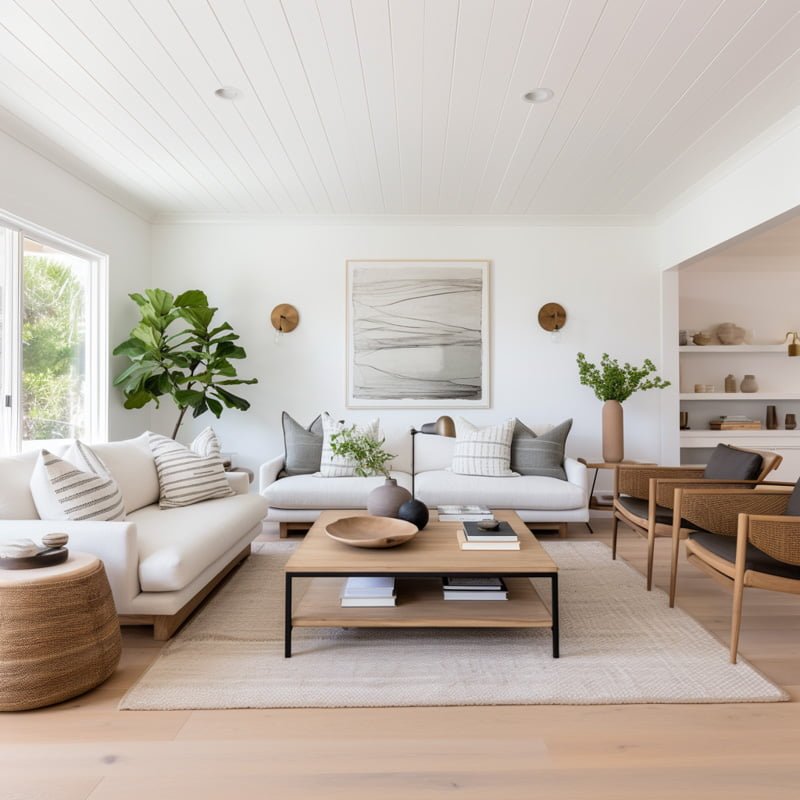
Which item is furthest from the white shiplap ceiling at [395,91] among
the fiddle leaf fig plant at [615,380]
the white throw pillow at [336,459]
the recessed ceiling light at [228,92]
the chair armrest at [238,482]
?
the chair armrest at [238,482]

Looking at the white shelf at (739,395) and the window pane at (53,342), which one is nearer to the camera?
the window pane at (53,342)

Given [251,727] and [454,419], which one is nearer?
[251,727]

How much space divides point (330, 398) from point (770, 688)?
13.0 feet

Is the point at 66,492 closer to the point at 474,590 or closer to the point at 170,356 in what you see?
the point at 474,590

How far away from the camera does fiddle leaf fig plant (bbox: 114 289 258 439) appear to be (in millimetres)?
4672

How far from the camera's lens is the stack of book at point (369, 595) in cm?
250

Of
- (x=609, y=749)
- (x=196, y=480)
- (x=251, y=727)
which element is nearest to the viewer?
(x=609, y=749)

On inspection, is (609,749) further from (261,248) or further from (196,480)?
(261,248)

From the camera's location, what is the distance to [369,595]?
2.52 meters

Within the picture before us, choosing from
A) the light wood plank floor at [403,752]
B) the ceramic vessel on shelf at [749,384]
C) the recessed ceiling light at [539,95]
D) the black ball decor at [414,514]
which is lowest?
the light wood plank floor at [403,752]

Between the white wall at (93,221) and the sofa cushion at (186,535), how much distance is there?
1835 mm

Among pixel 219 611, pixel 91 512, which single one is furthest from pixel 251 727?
pixel 91 512

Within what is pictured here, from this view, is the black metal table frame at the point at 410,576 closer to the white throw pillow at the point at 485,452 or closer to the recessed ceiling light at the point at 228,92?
the white throw pillow at the point at 485,452

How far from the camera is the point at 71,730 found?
73.9 inches
